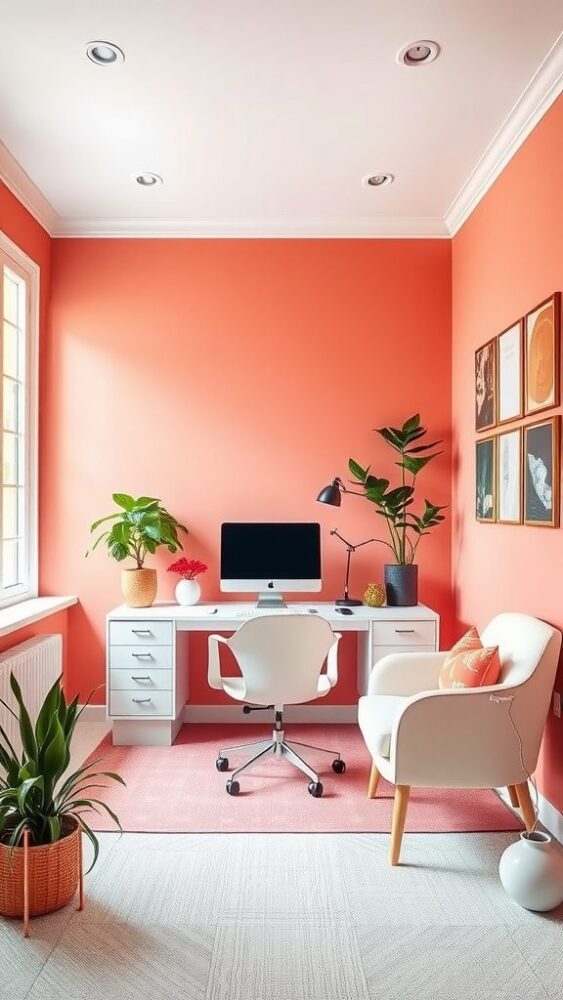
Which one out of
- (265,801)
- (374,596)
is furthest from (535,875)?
(374,596)

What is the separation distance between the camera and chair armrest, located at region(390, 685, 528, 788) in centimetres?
241

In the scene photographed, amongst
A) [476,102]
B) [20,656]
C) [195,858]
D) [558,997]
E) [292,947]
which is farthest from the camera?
[20,656]

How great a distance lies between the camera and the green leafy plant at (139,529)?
378cm

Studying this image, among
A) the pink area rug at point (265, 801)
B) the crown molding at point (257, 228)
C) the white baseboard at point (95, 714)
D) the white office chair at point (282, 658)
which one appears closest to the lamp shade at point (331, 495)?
the white office chair at point (282, 658)

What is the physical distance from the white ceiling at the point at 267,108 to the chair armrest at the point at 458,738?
7.75ft

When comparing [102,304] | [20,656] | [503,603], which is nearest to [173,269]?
[102,304]

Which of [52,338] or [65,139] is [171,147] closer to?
[65,139]

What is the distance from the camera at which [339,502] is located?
12.6 feet

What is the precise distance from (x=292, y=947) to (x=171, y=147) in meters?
3.31

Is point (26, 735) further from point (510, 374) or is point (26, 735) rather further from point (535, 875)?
point (510, 374)

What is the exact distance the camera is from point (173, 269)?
4176 mm

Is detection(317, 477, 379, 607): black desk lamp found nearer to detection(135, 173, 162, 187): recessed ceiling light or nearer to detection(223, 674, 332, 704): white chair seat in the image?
detection(223, 674, 332, 704): white chair seat

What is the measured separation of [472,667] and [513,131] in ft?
7.68

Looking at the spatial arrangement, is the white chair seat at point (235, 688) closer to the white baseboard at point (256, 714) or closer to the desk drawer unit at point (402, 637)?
the desk drawer unit at point (402, 637)
